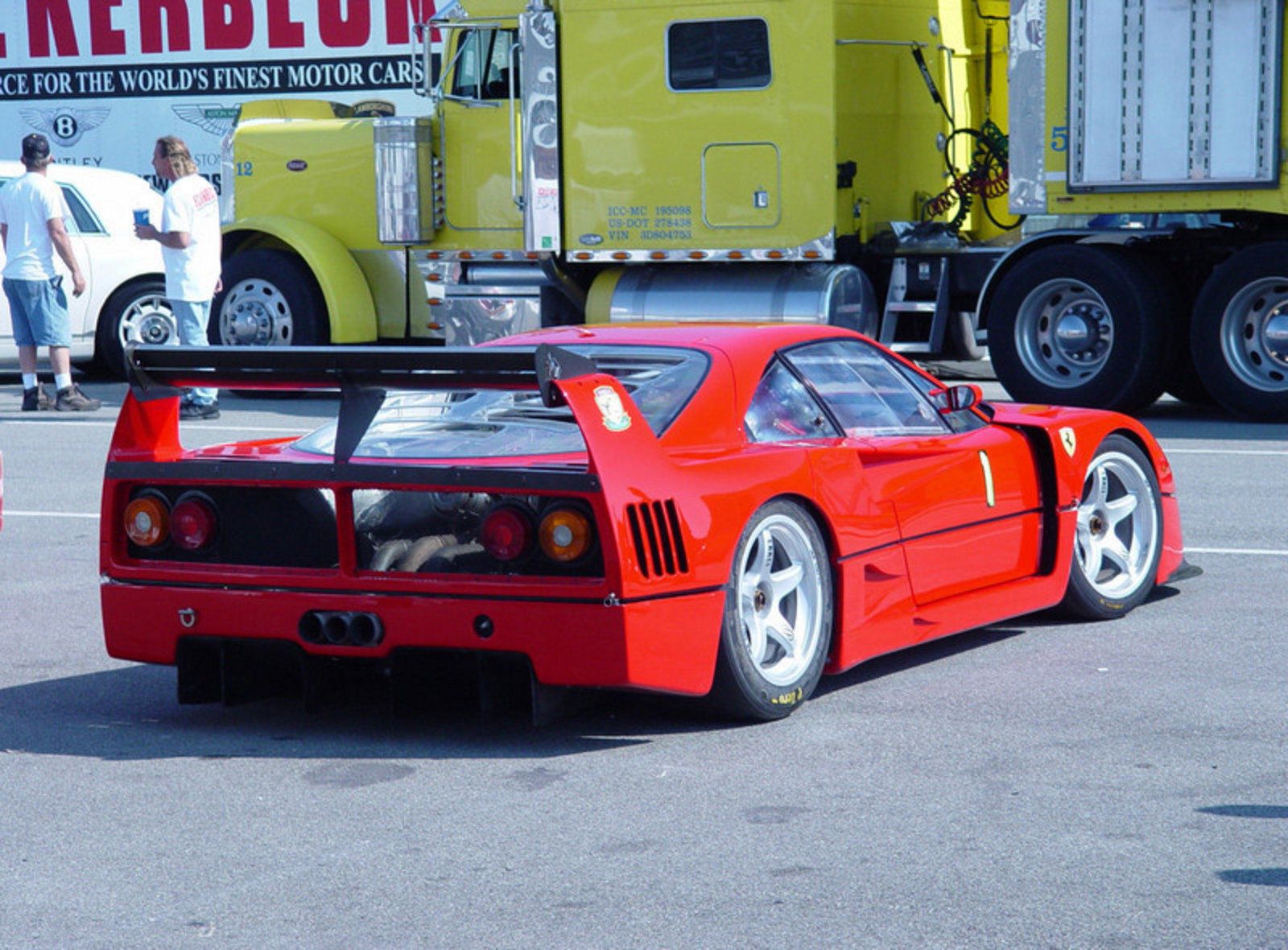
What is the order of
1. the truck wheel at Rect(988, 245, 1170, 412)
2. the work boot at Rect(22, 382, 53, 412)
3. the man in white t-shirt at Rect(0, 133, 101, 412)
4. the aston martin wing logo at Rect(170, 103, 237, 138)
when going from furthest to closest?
the aston martin wing logo at Rect(170, 103, 237, 138), the work boot at Rect(22, 382, 53, 412), the man in white t-shirt at Rect(0, 133, 101, 412), the truck wheel at Rect(988, 245, 1170, 412)


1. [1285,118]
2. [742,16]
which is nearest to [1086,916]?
[1285,118]

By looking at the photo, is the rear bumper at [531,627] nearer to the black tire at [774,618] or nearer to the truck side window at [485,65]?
the black tire at [774,618]

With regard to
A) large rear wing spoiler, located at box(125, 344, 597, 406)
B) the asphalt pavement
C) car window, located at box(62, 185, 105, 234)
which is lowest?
the asphalt pavement

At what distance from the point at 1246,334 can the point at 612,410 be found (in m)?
8.80

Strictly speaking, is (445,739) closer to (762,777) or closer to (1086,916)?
(762,777)

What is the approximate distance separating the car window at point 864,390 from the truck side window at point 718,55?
27.5ft

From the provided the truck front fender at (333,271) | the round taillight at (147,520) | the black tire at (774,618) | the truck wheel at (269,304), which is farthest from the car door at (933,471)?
the truck wheel at (269,304)

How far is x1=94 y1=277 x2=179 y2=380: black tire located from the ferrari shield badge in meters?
12.1

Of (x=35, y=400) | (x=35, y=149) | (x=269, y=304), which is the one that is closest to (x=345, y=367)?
(x=35, y=149)

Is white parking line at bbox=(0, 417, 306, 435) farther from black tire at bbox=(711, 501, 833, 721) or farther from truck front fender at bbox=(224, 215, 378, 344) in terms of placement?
black tire at bbox=(711, 501, 833, 721)

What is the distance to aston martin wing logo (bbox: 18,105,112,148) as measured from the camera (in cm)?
2319

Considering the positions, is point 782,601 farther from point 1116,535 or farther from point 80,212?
point 80,212

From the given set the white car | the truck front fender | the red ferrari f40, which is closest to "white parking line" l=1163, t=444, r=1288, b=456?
the red ferrari f40

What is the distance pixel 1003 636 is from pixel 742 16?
8.67 m
